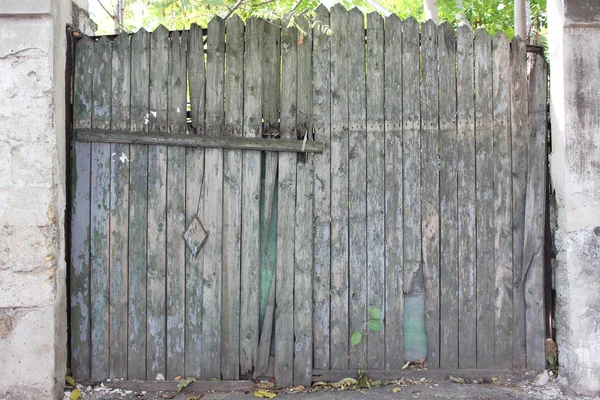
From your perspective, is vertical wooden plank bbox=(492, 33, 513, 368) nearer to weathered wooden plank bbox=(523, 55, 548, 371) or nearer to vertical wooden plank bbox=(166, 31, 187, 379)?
weathered wooden plank bbox=(523, 55, 548, 371)

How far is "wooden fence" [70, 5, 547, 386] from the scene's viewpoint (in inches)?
142

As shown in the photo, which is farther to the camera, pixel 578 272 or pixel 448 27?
pixel 448 27

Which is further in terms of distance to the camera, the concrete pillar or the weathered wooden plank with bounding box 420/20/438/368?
the weathered wooden plank with bounding box 420/20/438/368

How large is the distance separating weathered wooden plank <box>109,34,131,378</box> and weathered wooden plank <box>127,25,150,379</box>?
0.11ft

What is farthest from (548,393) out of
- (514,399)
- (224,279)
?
(224,279)

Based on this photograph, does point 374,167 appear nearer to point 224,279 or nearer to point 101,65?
point 224,279

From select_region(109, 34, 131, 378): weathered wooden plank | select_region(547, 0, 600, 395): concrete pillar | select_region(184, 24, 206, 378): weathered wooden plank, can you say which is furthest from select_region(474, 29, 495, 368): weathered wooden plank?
select_region(109, 34, 131, 378): weathered wooden plank

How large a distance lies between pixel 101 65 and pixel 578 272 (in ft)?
10.6

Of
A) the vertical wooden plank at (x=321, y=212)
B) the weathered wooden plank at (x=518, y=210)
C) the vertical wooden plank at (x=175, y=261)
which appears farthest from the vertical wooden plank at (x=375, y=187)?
the vertical wooden plank at (x=175, y=261)

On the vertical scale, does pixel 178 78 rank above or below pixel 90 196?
above

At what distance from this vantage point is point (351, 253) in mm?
3643

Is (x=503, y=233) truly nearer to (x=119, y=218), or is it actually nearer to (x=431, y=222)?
(x=431, y=222)

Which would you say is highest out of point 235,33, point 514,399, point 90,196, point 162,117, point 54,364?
point 235,33

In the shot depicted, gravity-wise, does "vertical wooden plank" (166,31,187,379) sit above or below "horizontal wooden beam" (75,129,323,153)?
below
